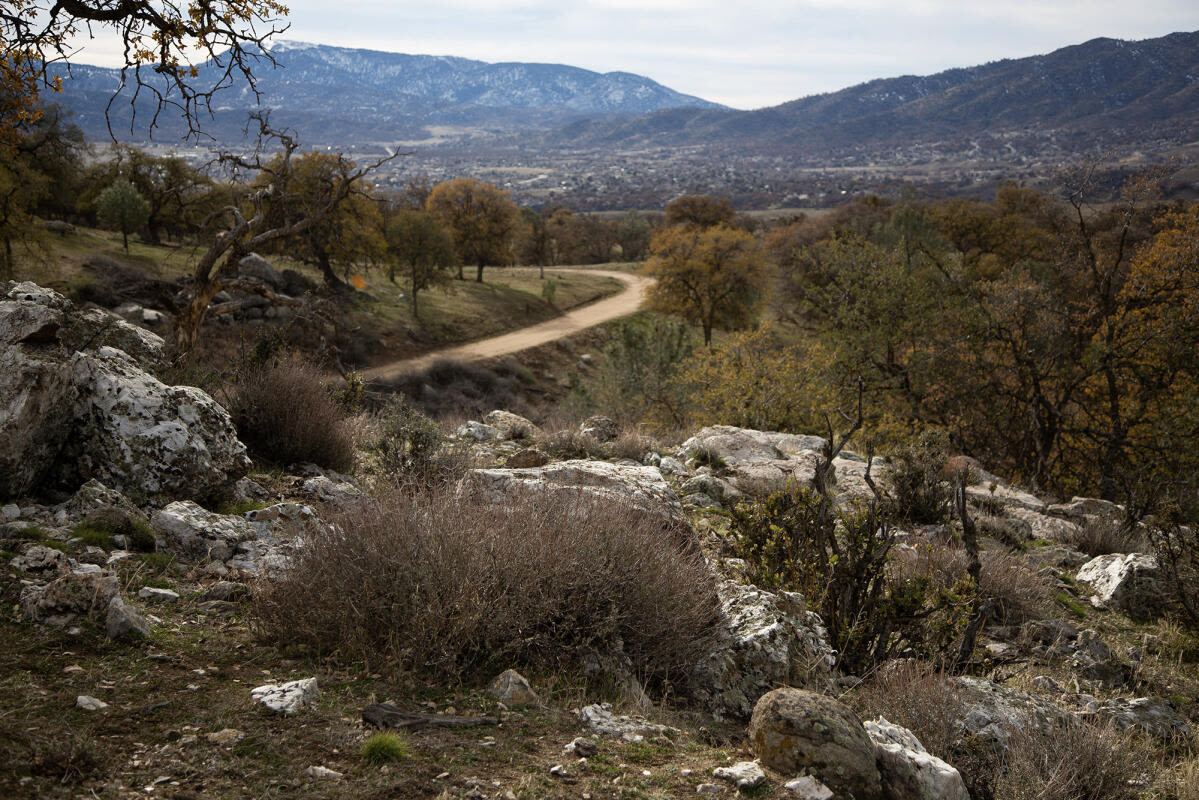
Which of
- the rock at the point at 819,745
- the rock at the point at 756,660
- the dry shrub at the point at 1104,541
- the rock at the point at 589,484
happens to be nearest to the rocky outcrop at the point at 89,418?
the rock at the point at 589,484

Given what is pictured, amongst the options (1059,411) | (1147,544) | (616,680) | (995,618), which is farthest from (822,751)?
(1059,411)

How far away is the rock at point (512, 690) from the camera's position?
369 centimetres

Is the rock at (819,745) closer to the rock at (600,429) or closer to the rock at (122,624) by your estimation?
the rock at (122,624)

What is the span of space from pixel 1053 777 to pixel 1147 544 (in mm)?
7622

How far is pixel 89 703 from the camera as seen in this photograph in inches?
127

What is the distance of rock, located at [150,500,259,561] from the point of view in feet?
17.3

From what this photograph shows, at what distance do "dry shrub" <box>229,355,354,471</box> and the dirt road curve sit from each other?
1811cm

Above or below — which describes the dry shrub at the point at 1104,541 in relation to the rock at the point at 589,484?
below

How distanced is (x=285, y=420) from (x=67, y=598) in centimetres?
410

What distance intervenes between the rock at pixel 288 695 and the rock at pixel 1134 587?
7.84 meters

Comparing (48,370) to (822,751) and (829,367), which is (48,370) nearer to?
(822,751)

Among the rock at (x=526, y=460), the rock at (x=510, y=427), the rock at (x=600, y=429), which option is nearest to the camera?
the rock at (x=526, y=460)

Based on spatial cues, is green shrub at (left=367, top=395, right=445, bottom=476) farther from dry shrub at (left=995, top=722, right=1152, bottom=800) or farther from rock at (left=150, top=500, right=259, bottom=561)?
dry shrub at (left=995, top=722, right=1152, bottom=800)

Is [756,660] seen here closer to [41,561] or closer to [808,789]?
[808,789]
